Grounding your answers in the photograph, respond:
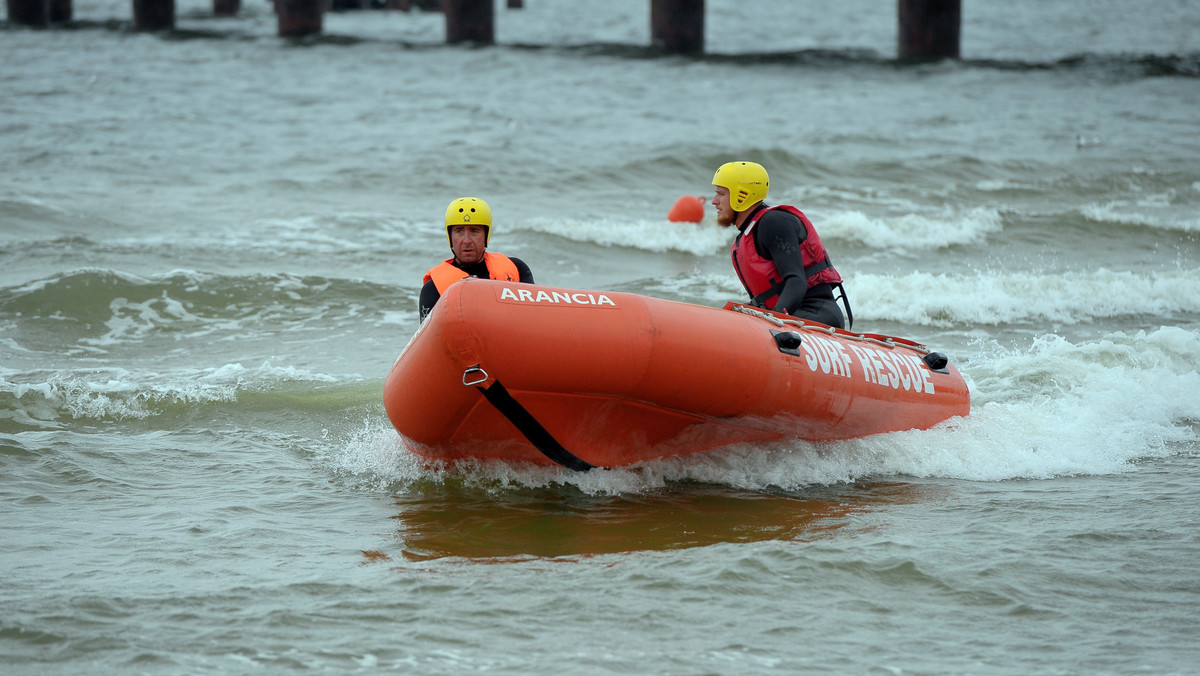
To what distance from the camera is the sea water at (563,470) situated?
3.34 meters

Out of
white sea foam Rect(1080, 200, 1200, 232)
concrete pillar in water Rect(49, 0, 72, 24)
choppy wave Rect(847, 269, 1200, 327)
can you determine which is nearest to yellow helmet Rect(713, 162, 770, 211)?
choppy wave Rect(847, 269, 1200, 327)

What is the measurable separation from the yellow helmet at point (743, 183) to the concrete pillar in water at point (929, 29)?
63.6 feet

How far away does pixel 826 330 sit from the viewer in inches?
206

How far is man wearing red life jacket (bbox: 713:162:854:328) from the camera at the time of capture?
529cm

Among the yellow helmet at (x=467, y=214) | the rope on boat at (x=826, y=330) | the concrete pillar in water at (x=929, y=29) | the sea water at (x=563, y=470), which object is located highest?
the concrete pillar in water at (x=929, y=29)

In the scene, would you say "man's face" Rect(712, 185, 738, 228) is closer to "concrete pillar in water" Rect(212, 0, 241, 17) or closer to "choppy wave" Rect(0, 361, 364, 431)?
"choppy wave" Rect(0, 361, 364, 431)

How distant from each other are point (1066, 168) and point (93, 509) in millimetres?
14230

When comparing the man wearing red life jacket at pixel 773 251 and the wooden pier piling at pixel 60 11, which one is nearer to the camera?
the man wearing red life jacket at pixel 773 251

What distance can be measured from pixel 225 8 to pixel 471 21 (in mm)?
15413

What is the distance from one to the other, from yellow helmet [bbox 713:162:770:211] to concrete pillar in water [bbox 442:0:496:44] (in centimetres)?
2164

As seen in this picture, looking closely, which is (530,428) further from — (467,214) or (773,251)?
(773,251)

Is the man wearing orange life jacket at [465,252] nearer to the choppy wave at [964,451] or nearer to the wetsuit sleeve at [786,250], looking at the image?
the choppy wave at [964,451]

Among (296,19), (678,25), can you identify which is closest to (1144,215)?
(678,25)

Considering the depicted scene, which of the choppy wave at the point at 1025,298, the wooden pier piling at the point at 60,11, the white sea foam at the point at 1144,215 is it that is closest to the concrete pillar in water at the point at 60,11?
the wooden pier piling at the point at 60,11
